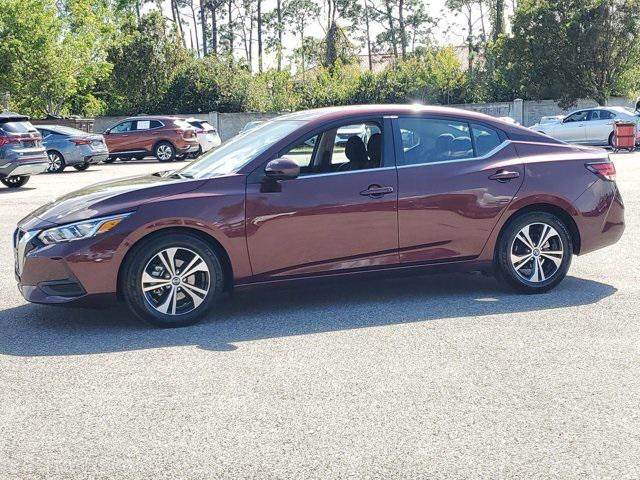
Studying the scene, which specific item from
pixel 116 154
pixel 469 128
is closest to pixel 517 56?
pixel 116 154

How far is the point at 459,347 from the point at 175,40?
45.0m

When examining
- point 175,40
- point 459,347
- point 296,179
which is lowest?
point 459,347

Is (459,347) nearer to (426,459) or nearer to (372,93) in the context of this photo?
(426,459)

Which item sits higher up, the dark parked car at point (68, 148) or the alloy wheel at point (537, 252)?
the dark parked car at point (68, 148)

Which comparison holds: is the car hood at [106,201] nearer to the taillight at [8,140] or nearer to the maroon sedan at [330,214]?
the maroon sedan at [330,214]

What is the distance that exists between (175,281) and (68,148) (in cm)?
1879

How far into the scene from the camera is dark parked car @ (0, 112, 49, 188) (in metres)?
17.8

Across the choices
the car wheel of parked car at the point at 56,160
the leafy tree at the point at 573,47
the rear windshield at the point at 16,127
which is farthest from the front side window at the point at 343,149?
the leafy tree at the point at 573,47

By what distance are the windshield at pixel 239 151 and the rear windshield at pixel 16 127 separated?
39.5 feet

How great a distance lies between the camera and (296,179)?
21.4 ft

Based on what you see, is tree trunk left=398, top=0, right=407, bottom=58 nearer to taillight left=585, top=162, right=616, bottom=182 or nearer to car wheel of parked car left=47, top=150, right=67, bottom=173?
car wheel of parked car left=47, top=150, right=67, bottom=173

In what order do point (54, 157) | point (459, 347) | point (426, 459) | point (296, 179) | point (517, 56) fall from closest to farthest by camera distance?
point (426, 459), point (459, 347), point (296, 179), point (54, 157), point (517, 56)

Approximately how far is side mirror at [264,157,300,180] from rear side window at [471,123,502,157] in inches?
62.6

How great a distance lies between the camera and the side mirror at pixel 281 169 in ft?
20.9
